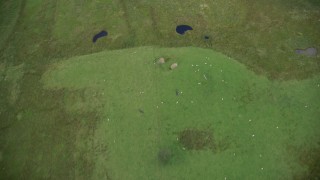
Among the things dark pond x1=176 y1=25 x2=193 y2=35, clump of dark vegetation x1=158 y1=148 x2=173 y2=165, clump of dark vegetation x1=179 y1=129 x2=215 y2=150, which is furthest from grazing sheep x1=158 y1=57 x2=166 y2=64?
clump of dark vegetation x1=158 y1=148 x2=173 y2=165

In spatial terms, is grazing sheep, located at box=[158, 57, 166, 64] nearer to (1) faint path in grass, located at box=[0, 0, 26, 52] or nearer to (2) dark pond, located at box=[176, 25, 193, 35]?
(2) dark pond, located at box=[176, 25, 193, 35]

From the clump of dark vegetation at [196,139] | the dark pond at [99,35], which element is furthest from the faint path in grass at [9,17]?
the clump of dark vegetation at [196,139]

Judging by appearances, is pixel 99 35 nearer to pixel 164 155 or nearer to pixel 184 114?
pixel 184 114

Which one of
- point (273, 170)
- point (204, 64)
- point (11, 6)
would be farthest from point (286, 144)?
point (11, 6)

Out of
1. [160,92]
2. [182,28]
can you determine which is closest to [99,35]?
[182,28]

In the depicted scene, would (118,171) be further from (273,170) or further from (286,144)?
(286,144)

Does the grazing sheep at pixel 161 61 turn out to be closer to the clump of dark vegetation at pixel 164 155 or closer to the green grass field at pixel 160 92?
the green grass field at pixel 160 92
